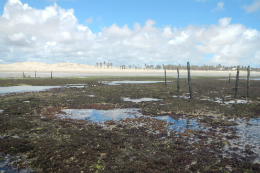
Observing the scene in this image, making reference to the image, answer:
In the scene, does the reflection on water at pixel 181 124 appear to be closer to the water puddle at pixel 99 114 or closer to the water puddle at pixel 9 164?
the water puddle at pixel 99 114

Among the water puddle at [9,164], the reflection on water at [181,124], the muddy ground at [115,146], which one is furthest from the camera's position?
the reflection on water at [181,124]

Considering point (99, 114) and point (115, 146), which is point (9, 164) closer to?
point (115, 146)

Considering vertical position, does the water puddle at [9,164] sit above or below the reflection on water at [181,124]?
below

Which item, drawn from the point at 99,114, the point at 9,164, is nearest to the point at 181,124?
the point at 99,114

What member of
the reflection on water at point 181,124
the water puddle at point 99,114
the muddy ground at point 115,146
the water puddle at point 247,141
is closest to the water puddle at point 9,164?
the muddy ground at point 115,146

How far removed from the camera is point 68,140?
37.9 feet

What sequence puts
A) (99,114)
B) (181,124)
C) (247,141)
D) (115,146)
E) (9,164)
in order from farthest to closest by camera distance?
1. (99,114)
2. (181,124)
3. (247,141)
4. (115,146)
5. (9,164)

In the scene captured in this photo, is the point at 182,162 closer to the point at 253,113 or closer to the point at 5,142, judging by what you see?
the point at 5,142

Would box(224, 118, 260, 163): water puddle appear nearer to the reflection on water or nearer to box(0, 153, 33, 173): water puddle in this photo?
the reflection on water

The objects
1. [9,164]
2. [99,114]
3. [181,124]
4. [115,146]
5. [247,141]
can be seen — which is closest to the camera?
[9,164]

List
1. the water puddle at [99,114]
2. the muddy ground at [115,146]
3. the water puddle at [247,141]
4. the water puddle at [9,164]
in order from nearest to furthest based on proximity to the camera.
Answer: the water puddle at [9,164], the muddy ground at [115,146], the water puddle at [247,141], the water puddle at [99,114]

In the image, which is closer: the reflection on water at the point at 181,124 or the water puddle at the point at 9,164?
the water puddle at the point at 9,164

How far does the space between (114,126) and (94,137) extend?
118 inches

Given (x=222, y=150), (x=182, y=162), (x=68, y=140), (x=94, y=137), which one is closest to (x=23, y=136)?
(x=68, y=140)
